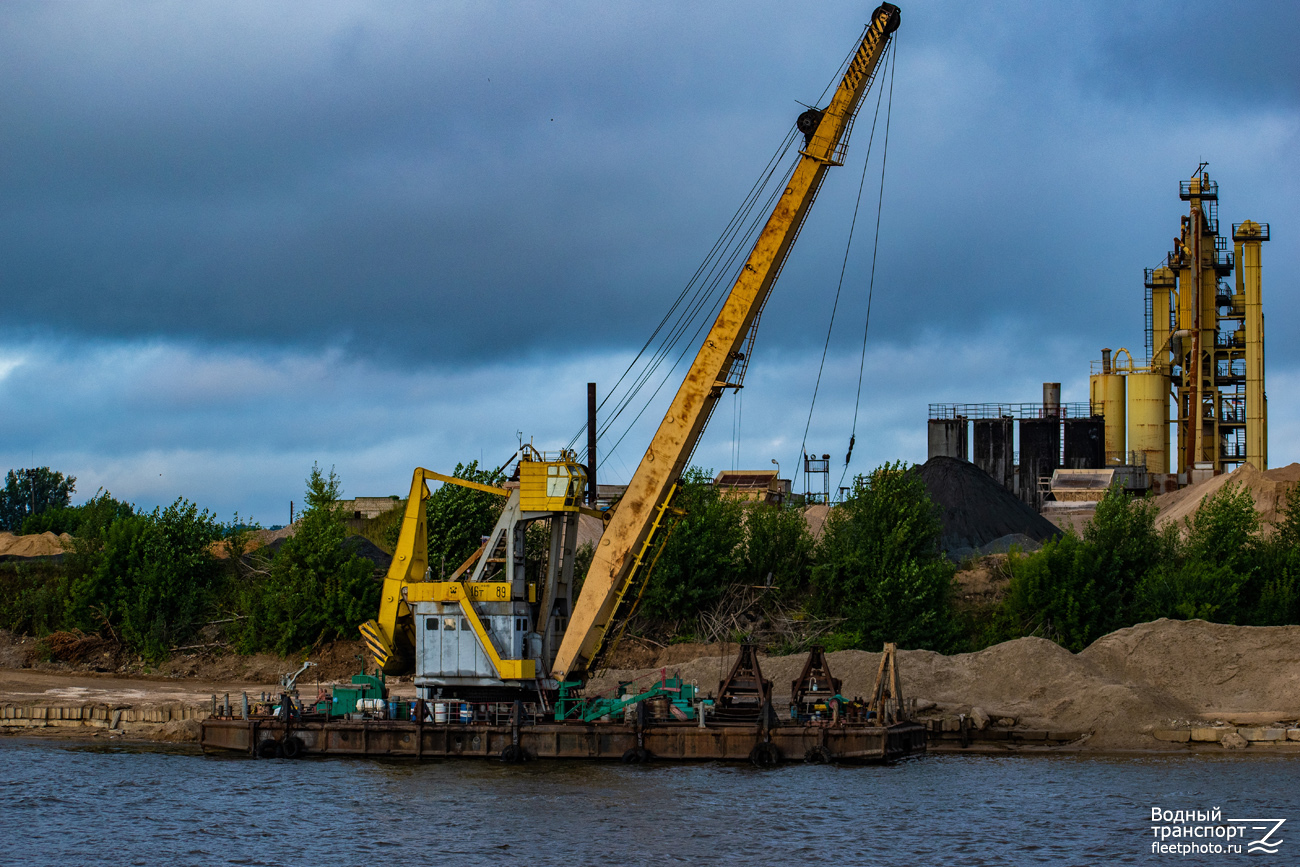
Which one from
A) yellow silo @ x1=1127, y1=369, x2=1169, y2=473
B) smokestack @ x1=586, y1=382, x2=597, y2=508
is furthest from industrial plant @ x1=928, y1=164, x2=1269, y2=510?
smokestack @ x1=586, y1=382, x2=597, y2=508

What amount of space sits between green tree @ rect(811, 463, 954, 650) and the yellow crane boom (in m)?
15.9

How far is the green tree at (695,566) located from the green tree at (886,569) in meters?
3.39

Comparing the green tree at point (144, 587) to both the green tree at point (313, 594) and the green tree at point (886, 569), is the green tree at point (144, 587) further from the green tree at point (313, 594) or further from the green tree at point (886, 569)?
the green tree at point (886, 569)

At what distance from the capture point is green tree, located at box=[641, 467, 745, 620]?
161ft

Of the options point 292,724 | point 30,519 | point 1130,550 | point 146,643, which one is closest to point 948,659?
point 1130,550

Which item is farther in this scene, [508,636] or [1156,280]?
[1156,280]

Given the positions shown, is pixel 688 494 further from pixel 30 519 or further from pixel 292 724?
pixel 30 519

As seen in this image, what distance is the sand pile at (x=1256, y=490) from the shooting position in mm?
59938

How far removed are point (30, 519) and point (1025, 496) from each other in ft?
200

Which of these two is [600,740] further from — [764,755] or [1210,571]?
[1210,571]

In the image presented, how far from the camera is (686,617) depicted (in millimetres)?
49719

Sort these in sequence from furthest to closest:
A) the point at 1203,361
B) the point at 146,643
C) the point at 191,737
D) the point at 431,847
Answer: the point at 1203,361 → the point at 146,643 → the point at 191,737 → the point at 431,847
